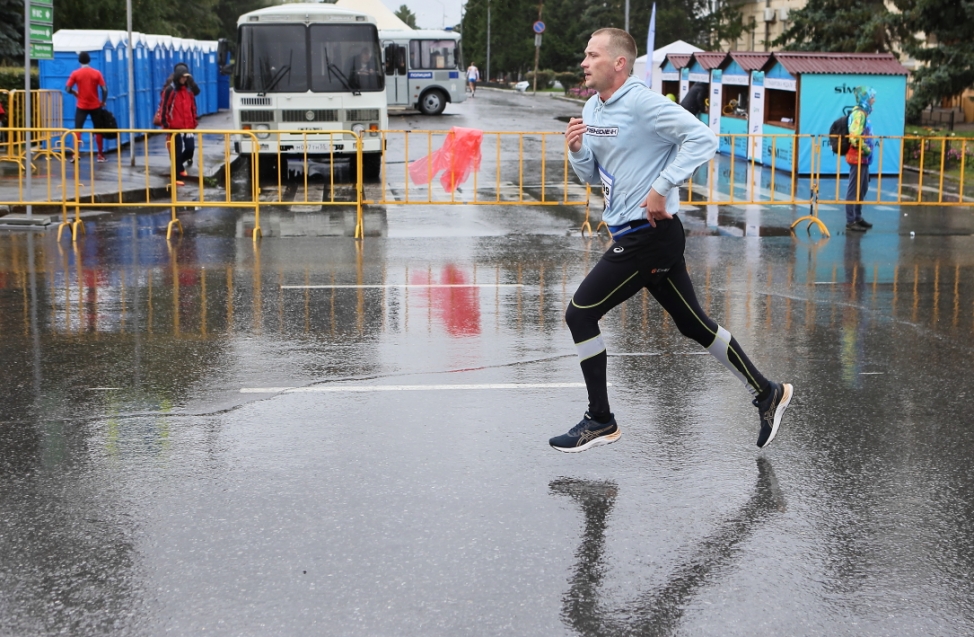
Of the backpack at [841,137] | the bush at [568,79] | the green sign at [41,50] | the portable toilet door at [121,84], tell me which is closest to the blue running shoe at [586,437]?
the backpack at [841,137]

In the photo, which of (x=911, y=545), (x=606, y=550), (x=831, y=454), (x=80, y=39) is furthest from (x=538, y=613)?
(x=80, y=39)

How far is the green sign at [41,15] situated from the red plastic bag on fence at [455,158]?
16.7 ft

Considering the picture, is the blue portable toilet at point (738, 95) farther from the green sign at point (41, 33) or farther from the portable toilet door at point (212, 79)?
the portable toilet door at point (212, 79)

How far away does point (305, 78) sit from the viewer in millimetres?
20781

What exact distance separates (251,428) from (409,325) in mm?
2887

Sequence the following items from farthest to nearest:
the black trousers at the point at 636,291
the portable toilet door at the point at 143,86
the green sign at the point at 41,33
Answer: the portable toilet door at the point at 143,86, the green sign at the point at 41,33, the black trousers at the point at 636,291

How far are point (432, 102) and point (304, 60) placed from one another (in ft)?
81.9

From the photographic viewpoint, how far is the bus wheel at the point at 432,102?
149 feet

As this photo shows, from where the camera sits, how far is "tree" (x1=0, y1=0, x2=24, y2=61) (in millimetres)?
35906

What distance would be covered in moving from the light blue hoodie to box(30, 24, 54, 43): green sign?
12.0 m

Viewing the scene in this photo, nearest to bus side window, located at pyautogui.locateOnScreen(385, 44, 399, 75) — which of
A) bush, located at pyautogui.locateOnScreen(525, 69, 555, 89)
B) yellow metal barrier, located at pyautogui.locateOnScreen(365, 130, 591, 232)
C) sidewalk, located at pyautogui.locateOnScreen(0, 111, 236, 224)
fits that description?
yellow metal barrier, located at pyautogui.locateOnScreen(365, 130, 591, 232)

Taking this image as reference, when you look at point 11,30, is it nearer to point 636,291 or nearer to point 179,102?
point 179,102

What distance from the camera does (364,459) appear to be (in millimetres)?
5914

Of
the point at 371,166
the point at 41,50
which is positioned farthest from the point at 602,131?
the point at 371,166
